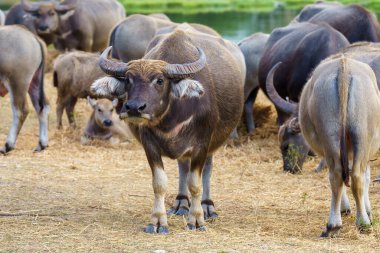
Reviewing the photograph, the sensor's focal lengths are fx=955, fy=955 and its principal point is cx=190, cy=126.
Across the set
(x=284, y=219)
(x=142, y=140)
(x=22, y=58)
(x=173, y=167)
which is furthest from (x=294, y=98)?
(x=142, y=140)

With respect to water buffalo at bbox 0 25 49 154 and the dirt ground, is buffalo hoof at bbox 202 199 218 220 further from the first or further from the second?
water buffalo at bbox 0 25 49 154

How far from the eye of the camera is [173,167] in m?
11.7

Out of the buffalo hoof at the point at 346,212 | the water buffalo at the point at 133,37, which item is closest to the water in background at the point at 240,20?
the water buffalo at the point at 133,37

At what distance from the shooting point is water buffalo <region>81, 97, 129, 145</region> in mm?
13914

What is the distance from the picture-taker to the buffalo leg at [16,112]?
12.4m

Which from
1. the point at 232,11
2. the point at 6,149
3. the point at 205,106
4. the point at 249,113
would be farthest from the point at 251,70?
the point at 232,11

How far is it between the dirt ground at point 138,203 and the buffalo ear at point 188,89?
3.76ft

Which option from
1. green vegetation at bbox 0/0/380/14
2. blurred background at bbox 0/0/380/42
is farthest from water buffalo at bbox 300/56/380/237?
green vegetation at bbox 0/0/380/14

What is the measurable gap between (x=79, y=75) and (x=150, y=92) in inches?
298

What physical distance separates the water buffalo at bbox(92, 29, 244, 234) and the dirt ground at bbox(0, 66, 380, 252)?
0.46 metres

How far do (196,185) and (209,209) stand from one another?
2.62ft

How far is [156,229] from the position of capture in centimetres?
789

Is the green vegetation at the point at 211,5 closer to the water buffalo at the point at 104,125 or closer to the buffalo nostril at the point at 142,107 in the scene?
the water buffalo at the point at 104,125

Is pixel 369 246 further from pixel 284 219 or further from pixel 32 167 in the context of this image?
pixel 32 167
